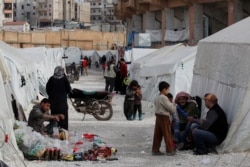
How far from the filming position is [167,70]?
22031 millimetres

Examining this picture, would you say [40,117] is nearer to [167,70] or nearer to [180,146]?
[180,146]

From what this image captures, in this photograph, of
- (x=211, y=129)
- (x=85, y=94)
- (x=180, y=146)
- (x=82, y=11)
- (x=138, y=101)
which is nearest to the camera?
(x=211, y=129)

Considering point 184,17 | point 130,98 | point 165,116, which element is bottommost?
point 130,98

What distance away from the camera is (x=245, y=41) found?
11773 millimetres

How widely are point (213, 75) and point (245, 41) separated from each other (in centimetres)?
184

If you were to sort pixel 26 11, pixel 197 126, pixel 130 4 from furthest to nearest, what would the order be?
1. pixel 26 11
2. pixel 130 4
3. pixel 197 126

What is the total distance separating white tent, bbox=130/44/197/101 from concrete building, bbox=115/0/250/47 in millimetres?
7200

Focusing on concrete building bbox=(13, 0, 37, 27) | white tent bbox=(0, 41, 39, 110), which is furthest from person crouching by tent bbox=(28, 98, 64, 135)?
concrete building bbox=(13, 0, 37, 27)

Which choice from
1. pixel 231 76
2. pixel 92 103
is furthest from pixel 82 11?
pixel 231 76

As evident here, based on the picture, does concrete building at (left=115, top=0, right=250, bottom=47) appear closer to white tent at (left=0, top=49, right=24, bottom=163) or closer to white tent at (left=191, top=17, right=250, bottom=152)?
white tent at (left=191, top=17, right=250, bottom=152)

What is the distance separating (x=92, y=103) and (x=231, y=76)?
6.26 meters

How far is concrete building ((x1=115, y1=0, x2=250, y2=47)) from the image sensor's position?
114 feet

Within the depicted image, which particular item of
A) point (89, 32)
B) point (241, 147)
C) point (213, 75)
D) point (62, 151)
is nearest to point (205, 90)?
point (213, 75)

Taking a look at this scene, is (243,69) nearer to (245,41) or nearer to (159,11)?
(245,41)
